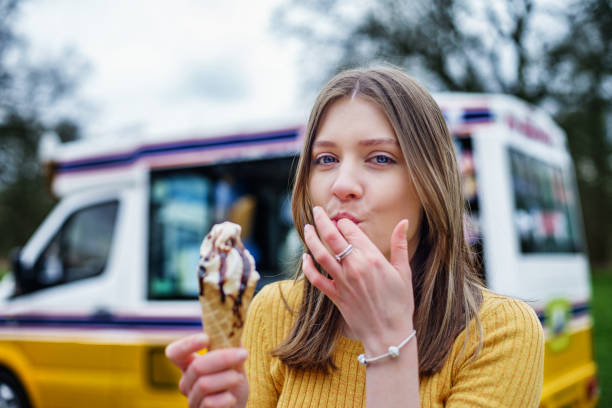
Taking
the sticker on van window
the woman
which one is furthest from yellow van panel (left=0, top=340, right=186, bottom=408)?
the woman

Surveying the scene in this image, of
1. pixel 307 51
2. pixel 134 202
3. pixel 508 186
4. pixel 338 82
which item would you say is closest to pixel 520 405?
pixel 338 82

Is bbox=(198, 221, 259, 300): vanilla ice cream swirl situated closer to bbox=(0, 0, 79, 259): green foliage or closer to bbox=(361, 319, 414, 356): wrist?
bbox=(361, 319, 414, 356): wrist

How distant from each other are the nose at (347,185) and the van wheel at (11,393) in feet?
15.4

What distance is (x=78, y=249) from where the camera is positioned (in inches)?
191

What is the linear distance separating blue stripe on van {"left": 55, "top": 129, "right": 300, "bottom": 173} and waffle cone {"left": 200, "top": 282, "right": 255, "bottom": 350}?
134 inches

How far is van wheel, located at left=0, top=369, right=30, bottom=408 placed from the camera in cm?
484

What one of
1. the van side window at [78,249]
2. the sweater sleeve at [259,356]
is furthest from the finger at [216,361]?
the van side window at [78,249]

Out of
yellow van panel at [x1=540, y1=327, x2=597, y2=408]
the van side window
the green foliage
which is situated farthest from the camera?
the green foliage

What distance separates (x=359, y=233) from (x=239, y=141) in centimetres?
357

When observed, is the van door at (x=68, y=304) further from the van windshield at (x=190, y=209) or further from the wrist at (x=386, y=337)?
the wrist at (x=386, y=337)

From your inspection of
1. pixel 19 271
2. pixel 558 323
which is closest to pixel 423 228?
pixel 558 323

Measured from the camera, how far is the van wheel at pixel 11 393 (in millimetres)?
4836

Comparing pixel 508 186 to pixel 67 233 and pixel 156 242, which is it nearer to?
pixel 156 242

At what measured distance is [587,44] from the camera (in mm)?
14070
